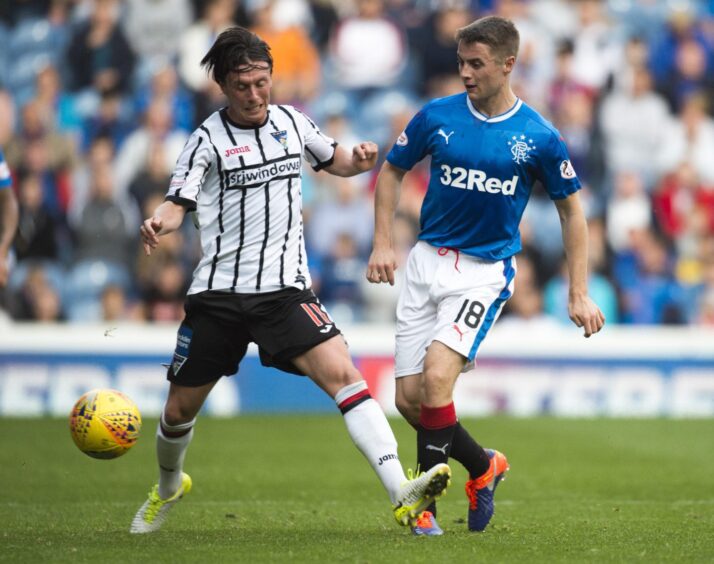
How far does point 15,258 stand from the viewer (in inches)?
614

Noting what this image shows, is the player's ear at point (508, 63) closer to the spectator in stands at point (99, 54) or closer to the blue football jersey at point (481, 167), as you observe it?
the blue football jersey at point (481, 167)

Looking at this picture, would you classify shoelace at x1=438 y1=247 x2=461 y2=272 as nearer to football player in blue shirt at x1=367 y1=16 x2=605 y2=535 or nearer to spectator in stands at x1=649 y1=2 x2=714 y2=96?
football player in blue shirt at x1=367 y1=16 x2=605 y2=535

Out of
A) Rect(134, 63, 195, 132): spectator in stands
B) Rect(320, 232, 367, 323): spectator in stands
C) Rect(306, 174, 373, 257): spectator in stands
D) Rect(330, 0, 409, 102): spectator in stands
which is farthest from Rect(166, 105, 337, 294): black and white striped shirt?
Rect(330, 0, 409, 102): spectator in stands

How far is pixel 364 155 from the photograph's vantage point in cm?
690

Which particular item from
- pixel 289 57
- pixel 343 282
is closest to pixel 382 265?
pixel 343 282

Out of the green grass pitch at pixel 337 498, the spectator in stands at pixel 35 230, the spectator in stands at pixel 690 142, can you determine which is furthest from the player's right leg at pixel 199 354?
the spectator in stands at pixel 690 142

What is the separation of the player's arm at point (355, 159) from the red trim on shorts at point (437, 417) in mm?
1369

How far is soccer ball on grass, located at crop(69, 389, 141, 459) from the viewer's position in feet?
22.4

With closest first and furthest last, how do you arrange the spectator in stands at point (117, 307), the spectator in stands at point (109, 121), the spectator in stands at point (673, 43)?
the spectator in stands at point (117, 307) < the spectator in stands at point (109, 121) < the spectator in stands at point (673, 43)

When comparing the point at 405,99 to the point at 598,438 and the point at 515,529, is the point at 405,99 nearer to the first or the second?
the point at 598,438

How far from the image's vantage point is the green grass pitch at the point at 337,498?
243 inches

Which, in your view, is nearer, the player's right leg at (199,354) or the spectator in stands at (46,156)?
the player's right leg at (199,354)

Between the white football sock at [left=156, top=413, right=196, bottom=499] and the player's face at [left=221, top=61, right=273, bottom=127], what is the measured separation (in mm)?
1756

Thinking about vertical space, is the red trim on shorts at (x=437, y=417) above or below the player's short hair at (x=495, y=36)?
below
